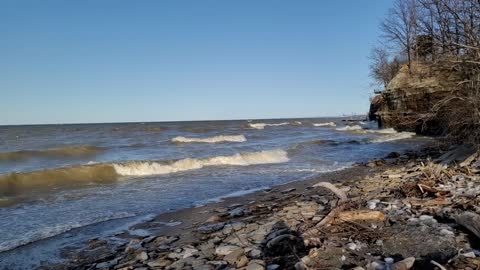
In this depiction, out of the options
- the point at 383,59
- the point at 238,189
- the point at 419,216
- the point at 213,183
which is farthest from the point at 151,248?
the point at 383,59

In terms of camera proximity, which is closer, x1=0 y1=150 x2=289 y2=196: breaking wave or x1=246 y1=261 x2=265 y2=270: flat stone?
x1=246 y1=261 x2=265 y2=270: flat stone

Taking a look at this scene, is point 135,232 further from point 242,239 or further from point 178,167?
point 178,167

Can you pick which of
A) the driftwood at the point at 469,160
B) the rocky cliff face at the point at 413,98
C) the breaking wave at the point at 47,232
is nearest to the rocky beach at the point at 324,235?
the driftwood at the point at 469,160

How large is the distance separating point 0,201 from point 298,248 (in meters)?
9.67

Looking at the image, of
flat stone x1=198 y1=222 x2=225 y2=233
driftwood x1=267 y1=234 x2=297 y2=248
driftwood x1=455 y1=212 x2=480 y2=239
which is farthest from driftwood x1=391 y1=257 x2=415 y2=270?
flat stone x1=198 y1=222 x2=225 y2=233

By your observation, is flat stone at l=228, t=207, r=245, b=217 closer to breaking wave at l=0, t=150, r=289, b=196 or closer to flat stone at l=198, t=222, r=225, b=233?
flat stone at l=198, t=222, r=225, b=233

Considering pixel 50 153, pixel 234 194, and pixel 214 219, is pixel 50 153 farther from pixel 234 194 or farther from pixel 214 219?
pixel 214 219

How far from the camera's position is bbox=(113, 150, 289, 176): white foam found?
53.0ft

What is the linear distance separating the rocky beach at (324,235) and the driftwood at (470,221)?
1 cm

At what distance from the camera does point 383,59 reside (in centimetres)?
5109

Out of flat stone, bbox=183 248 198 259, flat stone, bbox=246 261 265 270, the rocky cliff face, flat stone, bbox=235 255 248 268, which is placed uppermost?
the rocky cliff face

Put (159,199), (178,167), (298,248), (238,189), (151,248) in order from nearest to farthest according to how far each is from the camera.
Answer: (298,248) → (151,248) → (159,199) → (238,189) → (178,167)

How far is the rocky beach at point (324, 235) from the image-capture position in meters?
4.18

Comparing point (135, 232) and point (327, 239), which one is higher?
point (327, 239)
